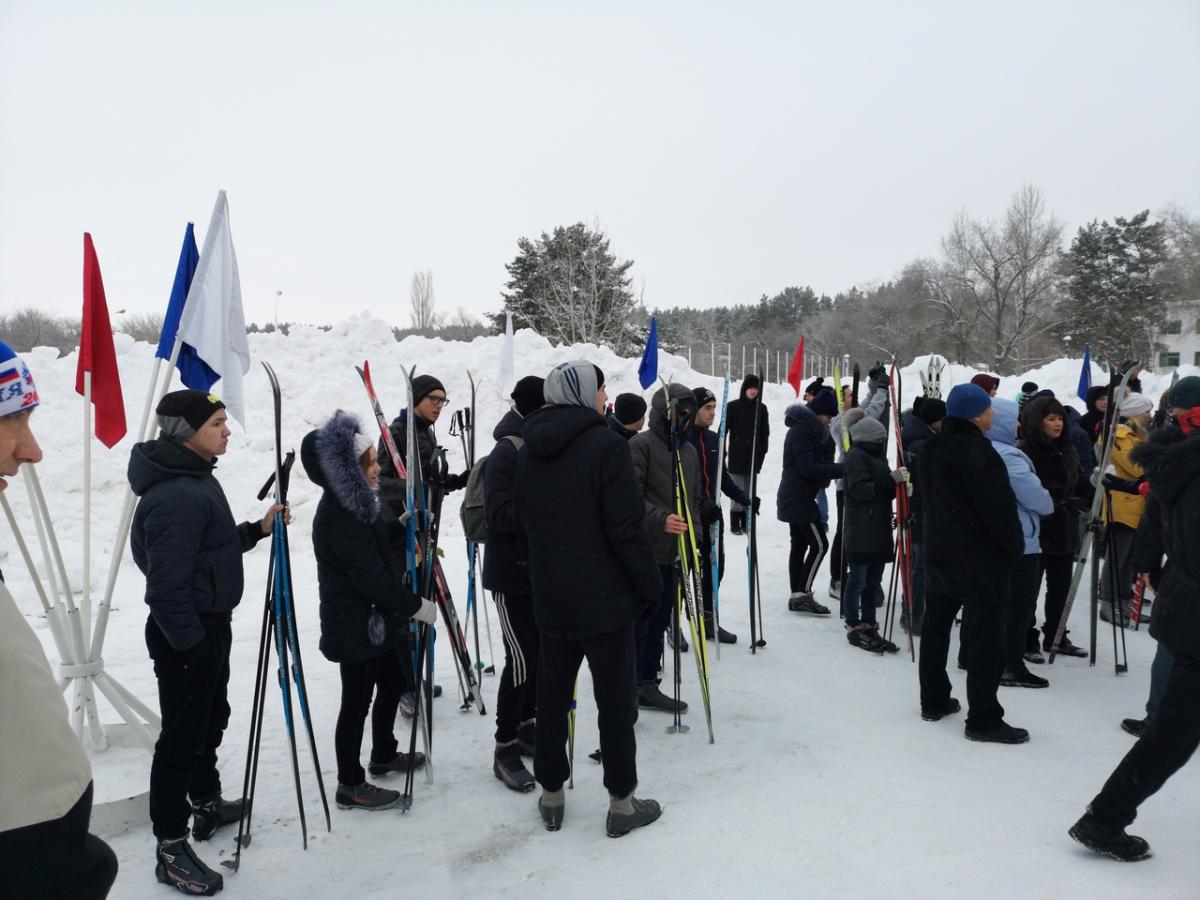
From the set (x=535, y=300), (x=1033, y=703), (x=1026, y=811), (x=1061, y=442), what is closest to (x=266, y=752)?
(x=1026, y=811)

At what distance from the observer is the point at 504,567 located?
4.06 m

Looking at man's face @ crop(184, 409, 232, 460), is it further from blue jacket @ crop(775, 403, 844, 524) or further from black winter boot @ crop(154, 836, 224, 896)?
blue jacket @ crop(775, 403, 844, 524)

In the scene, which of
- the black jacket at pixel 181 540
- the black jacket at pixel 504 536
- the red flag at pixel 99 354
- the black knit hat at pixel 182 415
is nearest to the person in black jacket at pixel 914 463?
the black jacket at pixel 504 536

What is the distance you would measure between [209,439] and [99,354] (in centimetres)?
150

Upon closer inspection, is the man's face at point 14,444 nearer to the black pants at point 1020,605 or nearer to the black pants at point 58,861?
the black pants at point 58,861

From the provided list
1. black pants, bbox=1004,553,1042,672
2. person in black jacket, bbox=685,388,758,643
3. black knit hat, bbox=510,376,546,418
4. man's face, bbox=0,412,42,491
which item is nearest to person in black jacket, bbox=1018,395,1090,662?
black pants, bbox=1004,553,1042,672

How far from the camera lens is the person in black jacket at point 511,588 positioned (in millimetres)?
4051

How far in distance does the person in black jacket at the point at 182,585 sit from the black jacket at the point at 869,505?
4710mm

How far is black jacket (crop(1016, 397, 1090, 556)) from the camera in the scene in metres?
5.77

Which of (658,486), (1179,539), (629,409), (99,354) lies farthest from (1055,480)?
(99,354)

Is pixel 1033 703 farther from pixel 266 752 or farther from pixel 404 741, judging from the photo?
pixel 266 752

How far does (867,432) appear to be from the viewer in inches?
250

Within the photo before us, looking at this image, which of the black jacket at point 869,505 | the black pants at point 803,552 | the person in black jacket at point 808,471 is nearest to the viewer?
the black jacket at point 869,505

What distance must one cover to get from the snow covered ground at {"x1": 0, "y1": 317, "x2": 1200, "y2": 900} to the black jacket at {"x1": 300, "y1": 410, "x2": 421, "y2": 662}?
0.94m
